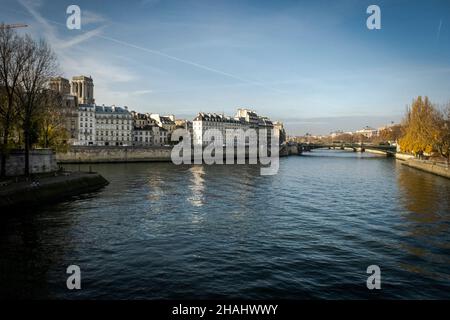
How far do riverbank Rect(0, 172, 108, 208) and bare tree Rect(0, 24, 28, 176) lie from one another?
17.3 ft

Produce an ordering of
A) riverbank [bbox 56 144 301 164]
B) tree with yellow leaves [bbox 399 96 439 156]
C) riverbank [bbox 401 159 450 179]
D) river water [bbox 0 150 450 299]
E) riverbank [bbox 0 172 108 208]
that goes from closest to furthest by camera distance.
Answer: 1. river water [bbox 0 150 450 299]
2. riverbank [bbox 0 172 108 208]
3. riverbank [bbox 401 159 450 179]
4. tree with yellow leaves [bbox 399 96 439 156]
5. riverbank [bbox 56 144 301 164]

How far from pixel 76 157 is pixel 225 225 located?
254 ft

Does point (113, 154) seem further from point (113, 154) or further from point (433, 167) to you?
point (433, 167)

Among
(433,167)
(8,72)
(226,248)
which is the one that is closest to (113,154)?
(8,72)

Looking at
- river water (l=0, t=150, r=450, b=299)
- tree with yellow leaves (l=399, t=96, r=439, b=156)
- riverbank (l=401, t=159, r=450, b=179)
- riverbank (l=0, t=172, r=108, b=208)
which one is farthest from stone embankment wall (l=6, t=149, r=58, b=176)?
tree with yellow leaves (l=399, t=96, r=439, b=156)

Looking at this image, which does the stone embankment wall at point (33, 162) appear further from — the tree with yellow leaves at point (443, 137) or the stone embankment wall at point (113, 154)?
the tree with yellow leaves at point (443, 137)

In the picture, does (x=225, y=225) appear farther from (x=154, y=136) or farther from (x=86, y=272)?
(x=154, y=136)

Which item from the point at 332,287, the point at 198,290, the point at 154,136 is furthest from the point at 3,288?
the point at 154,136

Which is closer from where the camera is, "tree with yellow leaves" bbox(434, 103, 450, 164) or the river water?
the river water

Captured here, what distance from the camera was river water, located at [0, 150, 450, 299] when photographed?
16.7m

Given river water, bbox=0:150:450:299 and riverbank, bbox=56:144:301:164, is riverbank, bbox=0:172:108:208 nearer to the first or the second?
river water, bbox=0:150:450:299

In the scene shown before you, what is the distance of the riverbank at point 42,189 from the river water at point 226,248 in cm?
190

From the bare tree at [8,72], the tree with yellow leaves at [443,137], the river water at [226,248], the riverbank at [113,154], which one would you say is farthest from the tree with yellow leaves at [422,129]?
the bare tree at [8,72]

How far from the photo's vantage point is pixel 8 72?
39594mm
